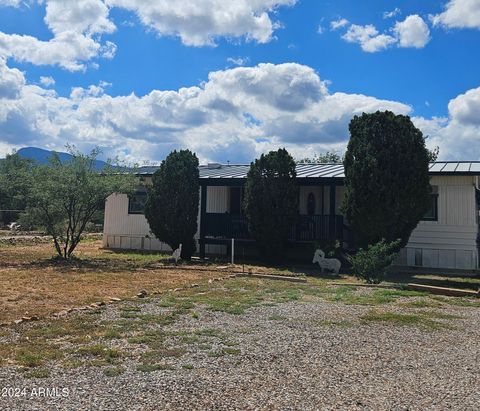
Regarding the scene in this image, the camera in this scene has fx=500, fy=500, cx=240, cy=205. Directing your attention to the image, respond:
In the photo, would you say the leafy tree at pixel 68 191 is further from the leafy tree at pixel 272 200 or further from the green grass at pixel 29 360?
the green grass at pixel 29 360

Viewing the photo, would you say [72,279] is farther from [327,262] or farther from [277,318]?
[327,262]

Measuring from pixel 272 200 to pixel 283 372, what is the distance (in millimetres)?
10235

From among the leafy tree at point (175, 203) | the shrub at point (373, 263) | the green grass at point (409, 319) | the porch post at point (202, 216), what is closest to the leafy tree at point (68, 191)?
the leafy tree at point (175, 203)

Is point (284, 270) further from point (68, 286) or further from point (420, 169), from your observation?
point (68, 286)

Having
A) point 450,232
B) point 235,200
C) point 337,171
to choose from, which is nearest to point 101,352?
point 450,232

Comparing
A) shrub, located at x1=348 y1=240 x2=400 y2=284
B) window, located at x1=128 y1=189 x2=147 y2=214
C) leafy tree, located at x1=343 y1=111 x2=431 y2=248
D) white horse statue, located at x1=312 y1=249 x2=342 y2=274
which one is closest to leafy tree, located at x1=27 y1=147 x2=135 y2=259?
window, located at x1=128 y1=189 x2=147 y2=214

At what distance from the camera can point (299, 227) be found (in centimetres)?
1513

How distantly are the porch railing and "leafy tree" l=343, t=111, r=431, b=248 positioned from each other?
58.1 inches

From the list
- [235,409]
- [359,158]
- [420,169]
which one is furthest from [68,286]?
[420,169]

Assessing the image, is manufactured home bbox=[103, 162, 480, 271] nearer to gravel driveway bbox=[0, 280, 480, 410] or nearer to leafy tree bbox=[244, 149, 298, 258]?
leafy tree bbox=[244, 149, 298, 258]

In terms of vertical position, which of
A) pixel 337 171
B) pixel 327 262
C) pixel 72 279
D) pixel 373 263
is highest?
pixel 337 171

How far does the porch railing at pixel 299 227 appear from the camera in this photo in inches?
575

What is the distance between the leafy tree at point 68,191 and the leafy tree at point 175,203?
1.05 m

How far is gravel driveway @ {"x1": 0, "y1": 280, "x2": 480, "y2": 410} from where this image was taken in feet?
12.1
